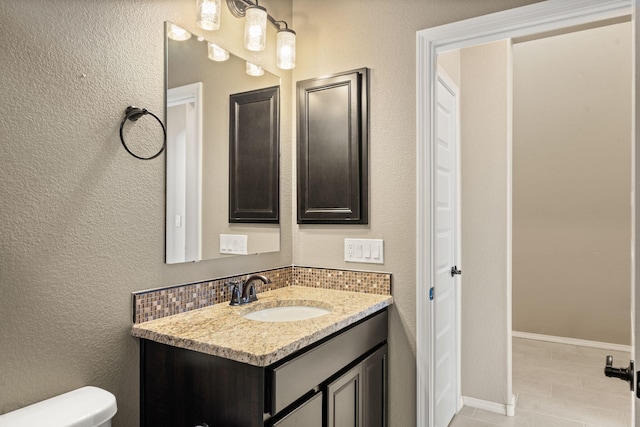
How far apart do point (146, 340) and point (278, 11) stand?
1728 millimetres

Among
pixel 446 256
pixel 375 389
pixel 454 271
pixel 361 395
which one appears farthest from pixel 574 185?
pixel 361 395

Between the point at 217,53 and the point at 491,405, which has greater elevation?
the point at 217,53

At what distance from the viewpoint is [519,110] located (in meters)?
4.25

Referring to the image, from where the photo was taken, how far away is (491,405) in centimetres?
276

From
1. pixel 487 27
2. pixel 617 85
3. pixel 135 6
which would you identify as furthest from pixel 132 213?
pixel 617 85

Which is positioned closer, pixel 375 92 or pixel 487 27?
pixel 487 27

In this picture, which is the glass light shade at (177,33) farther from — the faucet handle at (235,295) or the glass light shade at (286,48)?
the faucet handle at (235,295)

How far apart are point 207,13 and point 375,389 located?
176cm

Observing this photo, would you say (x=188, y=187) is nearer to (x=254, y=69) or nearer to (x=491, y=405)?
(x=254, y=69)

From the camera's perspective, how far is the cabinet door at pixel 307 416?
4.16 ft

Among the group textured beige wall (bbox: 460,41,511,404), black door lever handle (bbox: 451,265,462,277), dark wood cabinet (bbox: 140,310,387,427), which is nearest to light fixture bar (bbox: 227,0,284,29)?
dark wood cabinet (bbox: 140,310,387,427)

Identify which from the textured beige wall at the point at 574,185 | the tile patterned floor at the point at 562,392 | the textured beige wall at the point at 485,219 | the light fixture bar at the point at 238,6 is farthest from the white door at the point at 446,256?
the textured beige wall at the point at 574,185

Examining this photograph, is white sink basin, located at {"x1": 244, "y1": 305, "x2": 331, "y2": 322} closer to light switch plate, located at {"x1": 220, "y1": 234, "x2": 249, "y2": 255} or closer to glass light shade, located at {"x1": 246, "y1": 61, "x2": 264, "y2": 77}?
light switch plate, located at {"x1": 220, "y1": 234, "x2": 249, "y2": 255}

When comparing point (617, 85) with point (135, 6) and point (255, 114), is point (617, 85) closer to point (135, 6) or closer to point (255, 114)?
point (255, 114)
